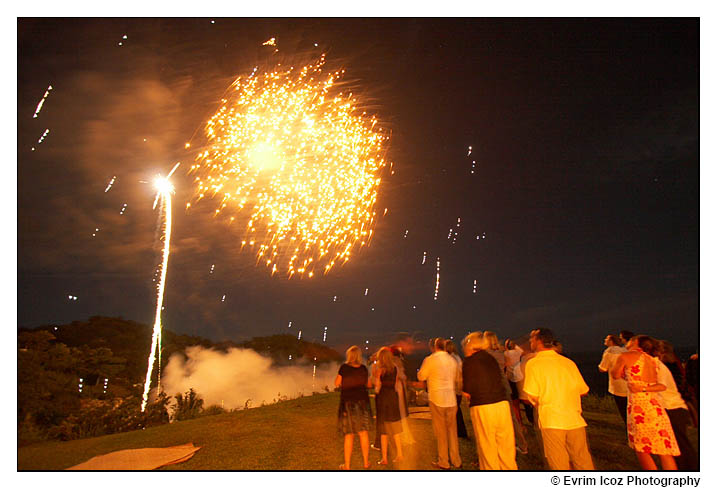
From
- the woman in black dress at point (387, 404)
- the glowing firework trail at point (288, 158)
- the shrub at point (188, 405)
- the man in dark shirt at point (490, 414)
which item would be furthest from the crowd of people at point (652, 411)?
the shrub at point (188, 405)

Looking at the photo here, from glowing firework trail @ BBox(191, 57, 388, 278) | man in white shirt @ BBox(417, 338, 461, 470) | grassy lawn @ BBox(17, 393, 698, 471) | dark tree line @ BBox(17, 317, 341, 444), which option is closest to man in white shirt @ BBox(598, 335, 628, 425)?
grassy lawn @ BBox(17, 393, 698, 471)

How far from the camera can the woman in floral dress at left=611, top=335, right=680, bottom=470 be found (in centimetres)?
432

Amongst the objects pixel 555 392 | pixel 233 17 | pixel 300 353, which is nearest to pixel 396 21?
pixel 233 17

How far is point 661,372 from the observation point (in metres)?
4.67

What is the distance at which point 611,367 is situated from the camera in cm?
584

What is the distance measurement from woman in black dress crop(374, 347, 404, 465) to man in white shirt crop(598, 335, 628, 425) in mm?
3051

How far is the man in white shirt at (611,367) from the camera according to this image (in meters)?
5.75

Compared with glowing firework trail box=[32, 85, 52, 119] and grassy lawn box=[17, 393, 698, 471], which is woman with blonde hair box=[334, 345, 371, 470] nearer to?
grassy lawn box=[17, 393, 698, 471]

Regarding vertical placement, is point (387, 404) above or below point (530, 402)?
below

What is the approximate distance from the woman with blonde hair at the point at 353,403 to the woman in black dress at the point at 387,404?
21 cm

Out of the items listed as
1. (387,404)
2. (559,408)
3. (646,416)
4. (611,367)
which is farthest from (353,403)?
(611,367)

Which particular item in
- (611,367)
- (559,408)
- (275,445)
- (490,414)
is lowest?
(275,445)

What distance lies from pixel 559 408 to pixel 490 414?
68 cm

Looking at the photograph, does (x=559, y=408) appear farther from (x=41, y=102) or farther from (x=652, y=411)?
(x=41, y=102)
